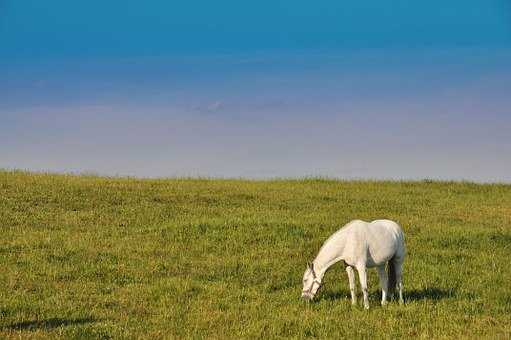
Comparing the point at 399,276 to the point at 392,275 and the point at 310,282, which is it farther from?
the point at 310,282

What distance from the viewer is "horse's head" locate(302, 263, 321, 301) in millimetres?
15367

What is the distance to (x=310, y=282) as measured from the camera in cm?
1557

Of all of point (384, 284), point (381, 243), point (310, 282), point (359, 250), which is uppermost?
point (381, 243)

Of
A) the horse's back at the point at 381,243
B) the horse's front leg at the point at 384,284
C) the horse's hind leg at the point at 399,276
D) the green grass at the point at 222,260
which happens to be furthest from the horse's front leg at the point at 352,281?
the horse's hind leg at the point at 399,276

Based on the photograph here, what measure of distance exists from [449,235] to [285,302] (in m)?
12.0

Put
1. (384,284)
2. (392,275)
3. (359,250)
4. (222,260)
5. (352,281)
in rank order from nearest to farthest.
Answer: (359,250) → (352,281) → (384,284) → (392,275) → (222,260)

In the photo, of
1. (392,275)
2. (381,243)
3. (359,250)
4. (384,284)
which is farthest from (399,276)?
(359,250)

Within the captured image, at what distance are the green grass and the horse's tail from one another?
545 mm

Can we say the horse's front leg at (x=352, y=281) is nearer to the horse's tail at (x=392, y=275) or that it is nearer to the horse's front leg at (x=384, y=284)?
the horse's front leg at (x=384, y=284)

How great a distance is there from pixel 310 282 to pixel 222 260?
6.92 metres

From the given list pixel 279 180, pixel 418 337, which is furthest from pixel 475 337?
pixel 279 180

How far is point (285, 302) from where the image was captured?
1661 cm

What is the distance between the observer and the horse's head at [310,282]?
605 inches

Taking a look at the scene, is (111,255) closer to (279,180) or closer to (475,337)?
(475,337)
